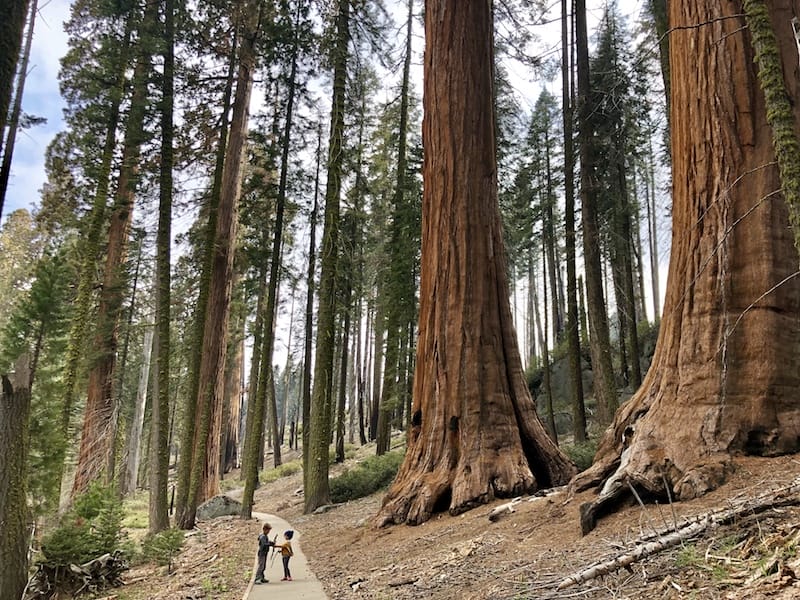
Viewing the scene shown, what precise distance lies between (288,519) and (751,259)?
12.4 m

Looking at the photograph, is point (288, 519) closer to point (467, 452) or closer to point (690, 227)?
point (467, 452)

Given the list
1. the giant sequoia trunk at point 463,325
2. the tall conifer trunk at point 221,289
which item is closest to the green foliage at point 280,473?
the tall conifer trunk at point 221,289

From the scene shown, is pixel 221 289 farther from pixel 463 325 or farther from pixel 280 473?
pixel 280 473

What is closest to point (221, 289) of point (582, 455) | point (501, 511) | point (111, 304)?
point (111, 304)

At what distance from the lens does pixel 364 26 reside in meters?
14.1

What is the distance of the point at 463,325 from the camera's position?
850 cm

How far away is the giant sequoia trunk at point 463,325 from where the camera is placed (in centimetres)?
778

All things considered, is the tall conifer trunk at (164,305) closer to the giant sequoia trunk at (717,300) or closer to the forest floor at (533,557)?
the forest floor at (533,557)

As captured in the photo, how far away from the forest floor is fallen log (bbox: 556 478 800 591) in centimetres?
4

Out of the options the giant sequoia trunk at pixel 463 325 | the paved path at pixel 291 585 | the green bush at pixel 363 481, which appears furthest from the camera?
the green bush at pixel 363 481

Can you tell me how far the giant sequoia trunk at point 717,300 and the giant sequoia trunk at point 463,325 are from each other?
2149 mm

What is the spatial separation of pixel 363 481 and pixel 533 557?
11856 millimetres

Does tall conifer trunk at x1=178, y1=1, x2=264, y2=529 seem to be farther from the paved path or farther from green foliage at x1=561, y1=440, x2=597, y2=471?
green foliage at x1=561, y1=440, x2=597, y2=471

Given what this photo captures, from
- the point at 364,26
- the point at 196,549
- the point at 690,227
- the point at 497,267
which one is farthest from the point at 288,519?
the point at 364,26
